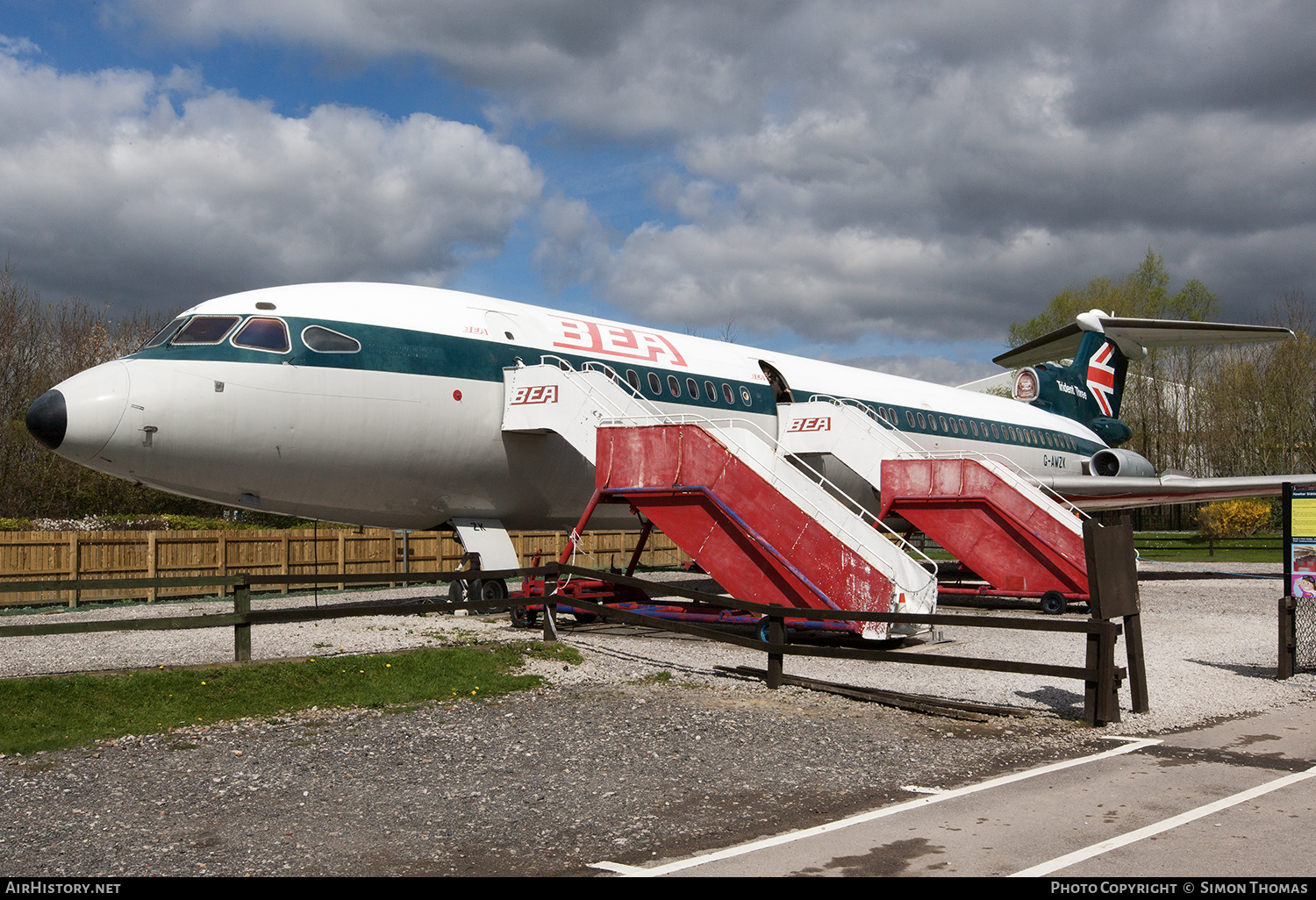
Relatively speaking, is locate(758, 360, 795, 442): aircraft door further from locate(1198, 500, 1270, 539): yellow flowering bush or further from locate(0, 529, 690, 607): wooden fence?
locate(1198, 500, 1270, 539): yellow flowering bush

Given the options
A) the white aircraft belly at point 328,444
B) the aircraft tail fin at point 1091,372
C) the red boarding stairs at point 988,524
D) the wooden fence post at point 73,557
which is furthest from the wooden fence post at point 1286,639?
the aircraft tail fin at point 1091,372

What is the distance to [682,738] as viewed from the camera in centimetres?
880

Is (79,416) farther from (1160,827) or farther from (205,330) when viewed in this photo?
(1160,827)

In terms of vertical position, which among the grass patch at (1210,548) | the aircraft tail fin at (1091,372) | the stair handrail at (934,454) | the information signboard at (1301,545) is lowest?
the grass patch at (1210,548)

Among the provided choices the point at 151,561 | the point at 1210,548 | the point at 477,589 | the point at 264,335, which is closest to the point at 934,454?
the point at 477,589

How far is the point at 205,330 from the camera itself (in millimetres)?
13875

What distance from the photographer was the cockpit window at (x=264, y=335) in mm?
13805

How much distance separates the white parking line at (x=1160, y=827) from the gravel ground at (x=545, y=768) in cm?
148

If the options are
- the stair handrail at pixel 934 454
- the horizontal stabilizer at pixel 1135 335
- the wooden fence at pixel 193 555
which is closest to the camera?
the stair handrail at pixel 934 454

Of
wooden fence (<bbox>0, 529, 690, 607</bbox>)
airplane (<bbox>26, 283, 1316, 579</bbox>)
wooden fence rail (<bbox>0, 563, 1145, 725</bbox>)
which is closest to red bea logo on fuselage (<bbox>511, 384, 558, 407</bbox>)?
airplane (<bbox>26, 283, 1316, 579</bbox>)

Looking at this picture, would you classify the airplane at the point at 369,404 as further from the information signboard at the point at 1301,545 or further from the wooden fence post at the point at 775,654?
the information signboard at the point at 1301,545

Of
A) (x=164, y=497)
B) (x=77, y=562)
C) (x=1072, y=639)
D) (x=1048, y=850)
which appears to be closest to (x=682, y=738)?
(x=1048, y=850)

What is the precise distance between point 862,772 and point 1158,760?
2.50 metres

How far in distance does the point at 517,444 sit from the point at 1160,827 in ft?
37.7
